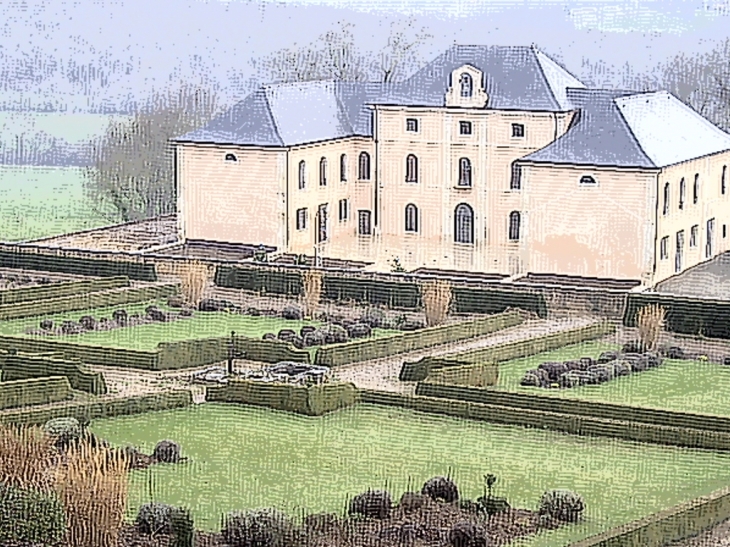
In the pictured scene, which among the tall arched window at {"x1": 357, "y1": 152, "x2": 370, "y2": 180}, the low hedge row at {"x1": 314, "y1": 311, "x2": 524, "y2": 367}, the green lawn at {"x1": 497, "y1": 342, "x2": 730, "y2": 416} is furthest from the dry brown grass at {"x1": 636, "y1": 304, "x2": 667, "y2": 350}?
the tall arched window at {"x1": 357, "y1": 152, "x2": 370, "y2": 180}

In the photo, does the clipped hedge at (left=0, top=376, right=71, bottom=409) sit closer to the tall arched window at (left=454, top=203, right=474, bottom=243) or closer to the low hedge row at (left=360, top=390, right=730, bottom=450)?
the low hedge row at (left=360, top=390, right=730, bottom=450)

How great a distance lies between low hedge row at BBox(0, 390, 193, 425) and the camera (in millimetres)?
28141

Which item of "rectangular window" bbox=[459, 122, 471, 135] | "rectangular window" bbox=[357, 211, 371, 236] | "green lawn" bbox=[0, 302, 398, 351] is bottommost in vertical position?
"green lawn" bbox=[0, 302, 398, 351]

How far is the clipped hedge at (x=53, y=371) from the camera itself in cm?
3147

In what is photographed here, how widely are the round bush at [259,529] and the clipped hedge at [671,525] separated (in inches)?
138

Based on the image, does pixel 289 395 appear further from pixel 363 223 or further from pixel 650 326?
pixel 363 223

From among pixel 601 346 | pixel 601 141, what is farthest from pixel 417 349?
pixel 601 141

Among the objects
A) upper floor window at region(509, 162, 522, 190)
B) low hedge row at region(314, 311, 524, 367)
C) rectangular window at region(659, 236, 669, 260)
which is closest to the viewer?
low hedge row at region(314, 311, 524, 367)

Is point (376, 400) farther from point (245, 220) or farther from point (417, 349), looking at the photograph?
point (245, 220)

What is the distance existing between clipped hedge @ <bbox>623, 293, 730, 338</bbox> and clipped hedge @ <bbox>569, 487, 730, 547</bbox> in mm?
14445

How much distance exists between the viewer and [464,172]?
49031mm

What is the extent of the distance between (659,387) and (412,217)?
18.2 metres

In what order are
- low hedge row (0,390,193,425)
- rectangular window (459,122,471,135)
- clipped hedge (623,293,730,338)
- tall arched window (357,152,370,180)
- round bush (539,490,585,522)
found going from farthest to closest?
tall arched window (357,152,370,180)
rectangular window (459,122,471,135)
clipped hedge (623,293,730,338)
low hedge row (0,390,193,425)
round bush (539,490,585,522)

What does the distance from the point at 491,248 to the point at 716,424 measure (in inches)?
824
